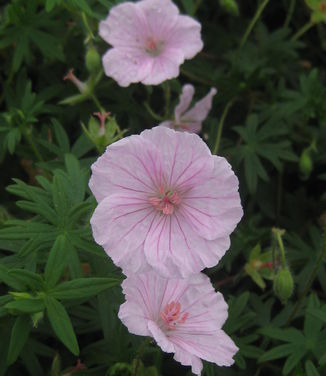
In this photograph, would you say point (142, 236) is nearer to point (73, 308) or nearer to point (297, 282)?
point (73, 308)

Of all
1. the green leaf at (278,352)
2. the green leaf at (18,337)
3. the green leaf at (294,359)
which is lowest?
the green leaf at (278,352)

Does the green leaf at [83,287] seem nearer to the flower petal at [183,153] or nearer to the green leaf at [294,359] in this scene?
the flower petal at [183,153]

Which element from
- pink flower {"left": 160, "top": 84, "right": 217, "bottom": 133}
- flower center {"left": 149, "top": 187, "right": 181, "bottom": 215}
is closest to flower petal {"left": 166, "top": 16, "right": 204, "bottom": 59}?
pink flower {"left": 160, "top": 84, "right": 217, "bottom": 133}

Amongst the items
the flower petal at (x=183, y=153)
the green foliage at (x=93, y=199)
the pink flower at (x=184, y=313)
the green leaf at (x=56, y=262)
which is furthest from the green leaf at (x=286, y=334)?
the green leaf at (x=56, y=262)

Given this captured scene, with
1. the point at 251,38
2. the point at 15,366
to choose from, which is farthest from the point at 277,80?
the point at 15,366

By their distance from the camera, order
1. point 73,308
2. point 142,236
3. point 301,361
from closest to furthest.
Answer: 1. point 142,236
2. point 73,308
3. point 301,361

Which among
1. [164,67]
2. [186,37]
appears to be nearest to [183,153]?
[164,67]
